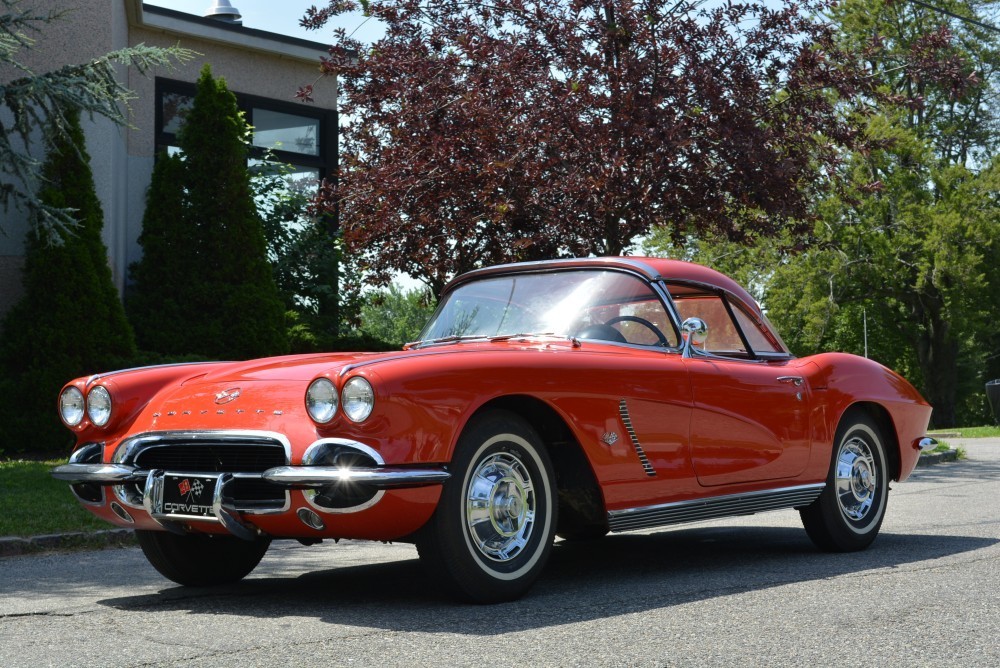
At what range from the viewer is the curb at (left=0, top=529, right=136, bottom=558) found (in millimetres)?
7445

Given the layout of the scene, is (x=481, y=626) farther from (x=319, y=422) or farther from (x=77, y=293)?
(x=77, y=293)

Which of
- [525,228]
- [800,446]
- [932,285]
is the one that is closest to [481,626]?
[800,446]

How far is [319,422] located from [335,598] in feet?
3.28

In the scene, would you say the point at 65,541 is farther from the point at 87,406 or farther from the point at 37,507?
the point at 87,406

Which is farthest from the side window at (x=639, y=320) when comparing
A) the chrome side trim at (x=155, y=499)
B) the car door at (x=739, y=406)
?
the chrome side trim at (x=155, y=499)

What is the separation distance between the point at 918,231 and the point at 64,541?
3106cm

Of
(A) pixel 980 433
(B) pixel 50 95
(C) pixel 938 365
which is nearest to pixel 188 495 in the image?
(B) pixel 50 95

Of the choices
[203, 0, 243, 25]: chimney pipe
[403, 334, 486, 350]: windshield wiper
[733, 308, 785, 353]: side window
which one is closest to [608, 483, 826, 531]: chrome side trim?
[733, 308, 785, 353]: side window

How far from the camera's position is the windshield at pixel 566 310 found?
20.2 feet

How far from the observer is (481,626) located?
14.8 ft

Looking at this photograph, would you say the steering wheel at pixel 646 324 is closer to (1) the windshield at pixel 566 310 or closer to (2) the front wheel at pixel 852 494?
(1) the windshield at pixel 566 310

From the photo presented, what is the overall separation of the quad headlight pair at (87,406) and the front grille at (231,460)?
19.7 inches

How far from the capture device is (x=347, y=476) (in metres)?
4.58

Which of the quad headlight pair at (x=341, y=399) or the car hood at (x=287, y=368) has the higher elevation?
the car hood at (x=287, y=368)
